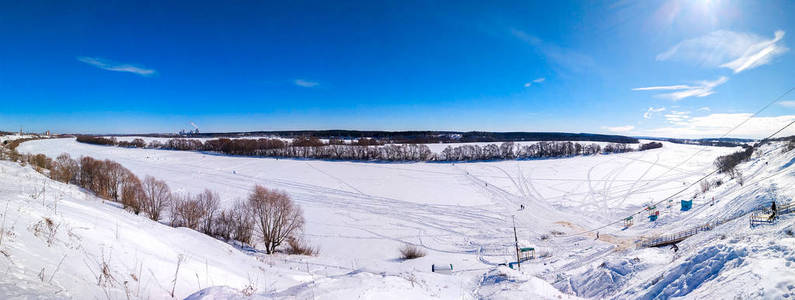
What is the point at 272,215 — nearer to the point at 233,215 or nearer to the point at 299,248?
the point at 299,248

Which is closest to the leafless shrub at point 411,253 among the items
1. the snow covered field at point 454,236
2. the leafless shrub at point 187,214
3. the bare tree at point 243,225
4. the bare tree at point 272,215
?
the snow covered field at point 454,236

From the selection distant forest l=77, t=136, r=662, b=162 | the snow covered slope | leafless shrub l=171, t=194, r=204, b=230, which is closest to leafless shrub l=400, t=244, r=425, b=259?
the snow covered slope

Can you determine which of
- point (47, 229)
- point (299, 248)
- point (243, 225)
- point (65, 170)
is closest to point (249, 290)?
point (47, 229)

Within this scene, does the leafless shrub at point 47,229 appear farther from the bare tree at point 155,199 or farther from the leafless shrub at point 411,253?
the bare tree at point 155,199

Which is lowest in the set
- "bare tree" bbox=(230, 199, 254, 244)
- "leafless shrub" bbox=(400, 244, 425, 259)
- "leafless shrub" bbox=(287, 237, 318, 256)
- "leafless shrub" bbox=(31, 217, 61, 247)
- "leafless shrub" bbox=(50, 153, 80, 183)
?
"leafless shrub" bbox=(400, 244, 425, 259)

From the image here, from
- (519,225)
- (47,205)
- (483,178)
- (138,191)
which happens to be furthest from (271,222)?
(483,178)

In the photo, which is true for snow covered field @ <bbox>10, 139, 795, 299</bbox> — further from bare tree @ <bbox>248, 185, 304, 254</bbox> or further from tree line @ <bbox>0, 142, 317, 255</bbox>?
bare tree @ <bbox>248, 185, 304, 254</bbox>
